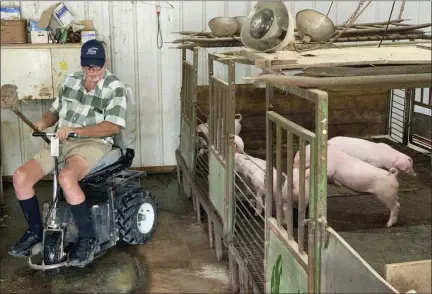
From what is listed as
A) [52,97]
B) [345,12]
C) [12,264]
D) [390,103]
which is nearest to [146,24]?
[52,97]

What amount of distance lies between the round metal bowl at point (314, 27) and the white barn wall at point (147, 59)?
140 inches

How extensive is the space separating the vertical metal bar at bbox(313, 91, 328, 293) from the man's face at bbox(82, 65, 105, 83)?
240 centimetres

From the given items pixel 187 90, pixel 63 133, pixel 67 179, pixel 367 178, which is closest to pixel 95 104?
pixel 63 133

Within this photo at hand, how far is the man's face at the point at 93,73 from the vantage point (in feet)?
13.5

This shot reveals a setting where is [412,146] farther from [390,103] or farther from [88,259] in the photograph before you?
[88,259]

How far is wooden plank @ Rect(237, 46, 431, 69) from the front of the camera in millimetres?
2238

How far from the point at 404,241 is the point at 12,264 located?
2.70 metres

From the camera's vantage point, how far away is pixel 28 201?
13.1ft

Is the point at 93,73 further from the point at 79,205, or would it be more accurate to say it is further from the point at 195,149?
the point at 195,149

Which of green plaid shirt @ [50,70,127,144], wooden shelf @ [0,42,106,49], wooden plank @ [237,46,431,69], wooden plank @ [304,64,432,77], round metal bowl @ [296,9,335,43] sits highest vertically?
round metal bowl @ [296,9,335,43]

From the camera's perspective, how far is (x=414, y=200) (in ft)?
13.2

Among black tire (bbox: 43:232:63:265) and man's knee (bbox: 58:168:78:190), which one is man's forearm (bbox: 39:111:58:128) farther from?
black tire (bbox: 43:232:63:265)

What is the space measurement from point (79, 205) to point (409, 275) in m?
2.41

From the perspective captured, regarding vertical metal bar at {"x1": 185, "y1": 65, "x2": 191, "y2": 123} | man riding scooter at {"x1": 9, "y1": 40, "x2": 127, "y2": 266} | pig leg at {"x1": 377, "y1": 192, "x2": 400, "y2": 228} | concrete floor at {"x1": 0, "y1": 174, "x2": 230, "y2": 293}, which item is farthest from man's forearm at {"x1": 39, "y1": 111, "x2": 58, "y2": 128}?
pig leg at {"x1": 377, "y1": 192, "x2": 400, "y2": 228}
